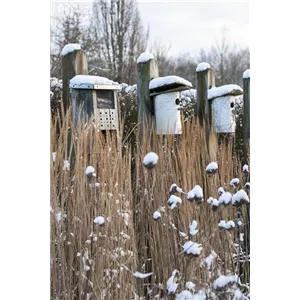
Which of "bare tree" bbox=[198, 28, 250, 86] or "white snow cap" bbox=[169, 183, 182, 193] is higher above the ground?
"bare tree" bbox=[198, 28, 250, 86]

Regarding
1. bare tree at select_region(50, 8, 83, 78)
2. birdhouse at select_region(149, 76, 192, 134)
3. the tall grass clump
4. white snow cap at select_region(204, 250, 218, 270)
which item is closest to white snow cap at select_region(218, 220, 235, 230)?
the tall grass clump

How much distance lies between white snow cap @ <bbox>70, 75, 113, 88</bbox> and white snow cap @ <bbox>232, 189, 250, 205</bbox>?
74cm

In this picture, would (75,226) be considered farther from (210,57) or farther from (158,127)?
(210,57)

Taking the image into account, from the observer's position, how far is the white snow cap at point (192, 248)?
261 centimetres

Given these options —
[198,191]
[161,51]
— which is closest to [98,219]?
[198,191]

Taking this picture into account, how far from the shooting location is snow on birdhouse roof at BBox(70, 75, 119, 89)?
2.58 meters

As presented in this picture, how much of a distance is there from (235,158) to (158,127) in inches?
14.5

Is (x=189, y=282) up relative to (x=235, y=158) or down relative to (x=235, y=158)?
down

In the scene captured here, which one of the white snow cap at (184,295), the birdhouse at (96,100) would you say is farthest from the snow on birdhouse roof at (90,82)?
the white snow cap at (184,295)

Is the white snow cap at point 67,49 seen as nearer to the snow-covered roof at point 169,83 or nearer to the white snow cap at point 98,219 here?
the snow-covered roof at point 169,83

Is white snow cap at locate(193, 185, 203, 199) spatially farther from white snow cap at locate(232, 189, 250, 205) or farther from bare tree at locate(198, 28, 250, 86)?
bare tree at locate(198, 28, 250, 86)

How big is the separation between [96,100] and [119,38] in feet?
0.97
